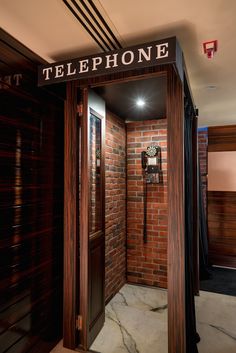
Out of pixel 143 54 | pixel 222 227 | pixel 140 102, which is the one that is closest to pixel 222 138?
pixel 222 227

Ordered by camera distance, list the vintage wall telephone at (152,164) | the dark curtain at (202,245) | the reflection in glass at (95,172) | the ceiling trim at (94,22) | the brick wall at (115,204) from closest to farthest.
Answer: the ceiling trim at (94,22)
the reflection in glass at (95,172)
the brick wall at (115,204)
the vintage wall telephone at (152,164)
the dark curtain at (202,245)

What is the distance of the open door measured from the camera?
6.63ft

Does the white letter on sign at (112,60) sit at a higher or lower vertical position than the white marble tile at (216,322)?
higher

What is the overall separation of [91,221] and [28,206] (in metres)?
0.66

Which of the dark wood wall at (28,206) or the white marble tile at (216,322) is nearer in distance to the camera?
the dark wood wall at (28,206)

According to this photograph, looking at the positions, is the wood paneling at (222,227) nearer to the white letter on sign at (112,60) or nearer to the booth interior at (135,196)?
the booth interior at (135,196)

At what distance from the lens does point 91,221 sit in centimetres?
226

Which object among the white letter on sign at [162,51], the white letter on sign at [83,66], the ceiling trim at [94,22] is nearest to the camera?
the ceiling trim at [94,22]

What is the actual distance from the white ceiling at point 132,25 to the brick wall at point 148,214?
1249 millimetres

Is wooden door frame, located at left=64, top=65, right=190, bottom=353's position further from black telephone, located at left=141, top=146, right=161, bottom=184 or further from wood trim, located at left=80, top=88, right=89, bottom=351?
black telephone, located at left=141, top=146, right=161, bottom=184

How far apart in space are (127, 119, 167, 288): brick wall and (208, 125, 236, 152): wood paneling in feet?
5.44

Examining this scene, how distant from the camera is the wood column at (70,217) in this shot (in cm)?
201

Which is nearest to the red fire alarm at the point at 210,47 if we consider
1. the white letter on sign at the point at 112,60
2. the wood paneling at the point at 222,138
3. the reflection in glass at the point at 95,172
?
the white letter on sign at the point at 112,60

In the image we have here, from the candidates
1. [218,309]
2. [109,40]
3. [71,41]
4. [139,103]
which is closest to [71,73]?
[71,41]
